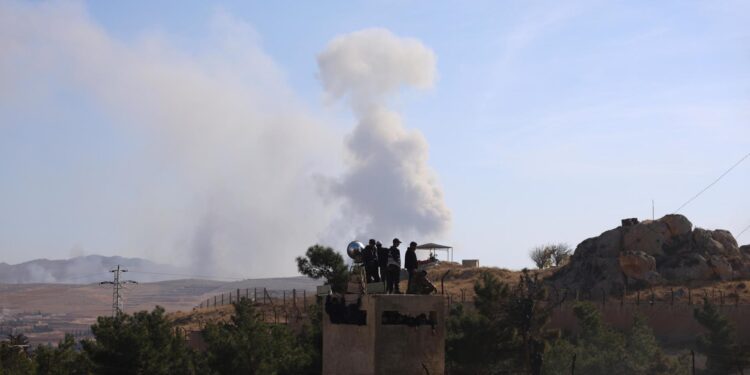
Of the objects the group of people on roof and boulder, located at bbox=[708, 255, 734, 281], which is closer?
the group of people on roof

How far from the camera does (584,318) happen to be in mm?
58531

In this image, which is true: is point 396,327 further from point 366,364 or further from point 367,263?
point 367,263

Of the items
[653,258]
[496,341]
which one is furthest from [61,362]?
[653,258]

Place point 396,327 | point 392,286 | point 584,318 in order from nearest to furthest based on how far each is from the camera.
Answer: point 396,327 < point 392,286 < point 584,318

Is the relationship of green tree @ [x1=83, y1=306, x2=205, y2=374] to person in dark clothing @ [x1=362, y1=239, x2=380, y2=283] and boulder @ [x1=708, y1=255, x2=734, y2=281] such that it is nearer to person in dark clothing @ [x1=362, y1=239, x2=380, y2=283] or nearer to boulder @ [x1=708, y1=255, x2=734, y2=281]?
person in dark clothing @ [x1=362, y1=239, x2=380, y2=283]

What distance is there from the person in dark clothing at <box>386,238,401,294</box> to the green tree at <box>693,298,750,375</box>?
109 ft

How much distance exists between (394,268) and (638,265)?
60.9 m

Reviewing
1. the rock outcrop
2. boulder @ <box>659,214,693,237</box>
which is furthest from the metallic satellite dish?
boulder @ <box>659,214,693,237</box>

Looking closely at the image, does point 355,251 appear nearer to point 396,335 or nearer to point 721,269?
point 396,335

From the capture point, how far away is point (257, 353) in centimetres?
4594

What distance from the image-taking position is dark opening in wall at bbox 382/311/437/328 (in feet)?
67.5

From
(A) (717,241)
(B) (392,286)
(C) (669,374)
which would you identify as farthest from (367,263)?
(A) (717,241)

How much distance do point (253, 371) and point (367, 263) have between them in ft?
77.9

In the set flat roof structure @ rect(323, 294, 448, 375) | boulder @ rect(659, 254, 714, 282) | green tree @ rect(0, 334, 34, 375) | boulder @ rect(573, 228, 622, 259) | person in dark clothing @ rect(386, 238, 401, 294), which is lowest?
green tree @ rect(0, 334, 34, 375)
